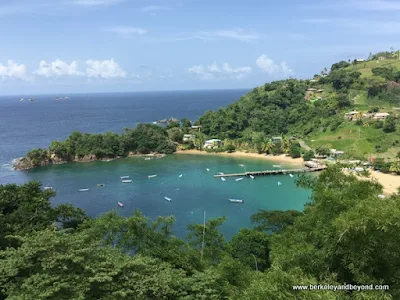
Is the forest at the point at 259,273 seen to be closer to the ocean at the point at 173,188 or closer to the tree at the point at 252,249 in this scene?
the tree at the point at 252,249

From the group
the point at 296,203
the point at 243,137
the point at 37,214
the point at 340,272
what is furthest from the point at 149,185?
the point at 340,272

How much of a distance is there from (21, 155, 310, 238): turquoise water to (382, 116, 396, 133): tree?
71.1 ft

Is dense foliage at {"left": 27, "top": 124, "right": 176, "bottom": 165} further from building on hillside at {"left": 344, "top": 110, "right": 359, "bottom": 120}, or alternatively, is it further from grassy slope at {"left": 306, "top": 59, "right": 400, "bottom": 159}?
building on hillside at {"left": 344, "top": 110, "right": 359, "bottom": 120}

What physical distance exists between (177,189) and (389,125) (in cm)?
3992

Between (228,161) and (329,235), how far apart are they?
50.6m

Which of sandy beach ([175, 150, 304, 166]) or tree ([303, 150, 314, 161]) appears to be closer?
tree ([303, 150, 314, 161])

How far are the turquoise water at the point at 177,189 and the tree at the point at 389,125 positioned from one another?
2166 cm

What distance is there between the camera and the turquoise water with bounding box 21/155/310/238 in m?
37.1

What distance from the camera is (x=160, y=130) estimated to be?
70625 millimetres

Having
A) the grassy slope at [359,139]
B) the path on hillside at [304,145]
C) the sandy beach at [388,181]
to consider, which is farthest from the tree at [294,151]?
the sandy beach at [388,181]

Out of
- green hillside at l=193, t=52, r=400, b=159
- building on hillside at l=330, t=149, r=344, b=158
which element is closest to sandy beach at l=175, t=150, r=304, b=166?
green hillside at l=193, t=52, r=400, b=159

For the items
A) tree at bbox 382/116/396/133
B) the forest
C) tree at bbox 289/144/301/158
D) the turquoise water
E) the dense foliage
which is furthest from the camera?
the dense foliage

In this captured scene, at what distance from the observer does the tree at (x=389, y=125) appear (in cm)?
5834

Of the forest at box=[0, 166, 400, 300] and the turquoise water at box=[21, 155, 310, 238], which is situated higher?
the forest at box=[0, 166, 400, 300]
